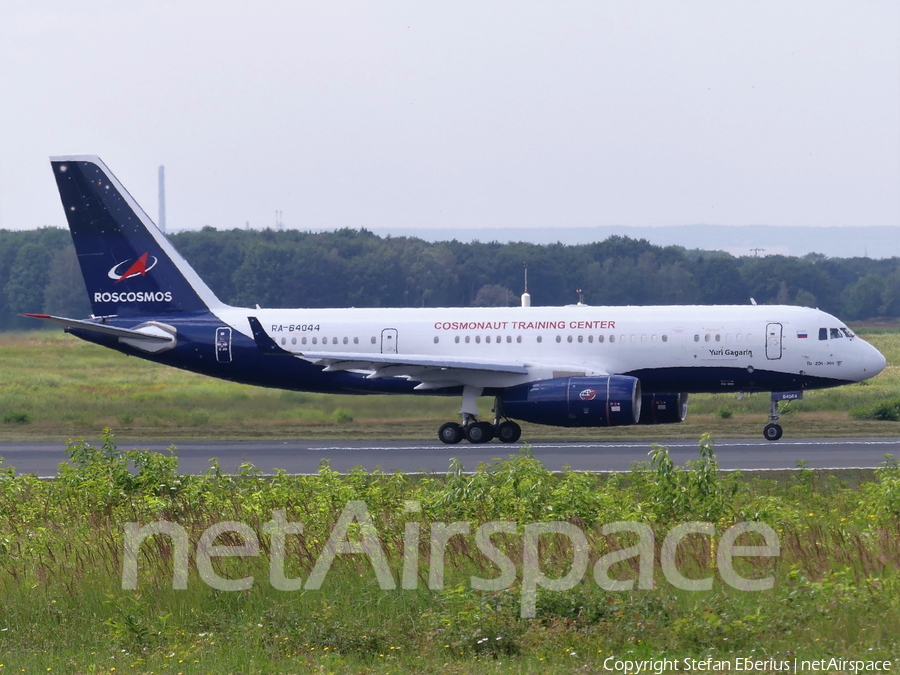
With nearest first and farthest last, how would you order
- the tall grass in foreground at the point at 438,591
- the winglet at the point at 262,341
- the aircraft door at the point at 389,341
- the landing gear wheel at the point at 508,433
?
the tall grass in foreground at the point at 438,591 < the winglet at the point at 262,341 < the landing gear wheel at the point at 508,433 < the aircraft door at the point at 389,341

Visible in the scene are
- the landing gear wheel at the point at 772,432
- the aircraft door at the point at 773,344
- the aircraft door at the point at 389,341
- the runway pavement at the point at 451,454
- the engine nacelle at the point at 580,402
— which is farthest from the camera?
the aircraft door at the point at 389,341

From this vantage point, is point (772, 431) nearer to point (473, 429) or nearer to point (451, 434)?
point (473, 429)

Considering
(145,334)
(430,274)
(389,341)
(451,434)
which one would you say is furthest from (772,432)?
(430,274)

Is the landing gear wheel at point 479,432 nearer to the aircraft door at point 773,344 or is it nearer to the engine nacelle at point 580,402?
the engine nacelle at point 580,402

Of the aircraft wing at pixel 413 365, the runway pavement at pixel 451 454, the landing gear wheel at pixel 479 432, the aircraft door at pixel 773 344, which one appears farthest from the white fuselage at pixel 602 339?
the runway pavement at pixel 451 454

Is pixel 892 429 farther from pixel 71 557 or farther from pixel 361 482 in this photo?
pixel 71 557

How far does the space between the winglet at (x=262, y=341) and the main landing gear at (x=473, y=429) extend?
4.30 metres

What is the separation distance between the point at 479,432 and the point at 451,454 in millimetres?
3129

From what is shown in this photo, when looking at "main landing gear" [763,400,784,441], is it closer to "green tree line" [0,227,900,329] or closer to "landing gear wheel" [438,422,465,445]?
"landing gear wheel" [438,422,465,445]

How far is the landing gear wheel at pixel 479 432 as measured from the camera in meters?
29.2

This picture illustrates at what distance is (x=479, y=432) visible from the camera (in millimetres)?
29297

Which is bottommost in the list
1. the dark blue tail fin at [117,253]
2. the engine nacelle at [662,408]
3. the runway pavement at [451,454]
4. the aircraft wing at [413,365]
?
the runway pavement at [451,454]

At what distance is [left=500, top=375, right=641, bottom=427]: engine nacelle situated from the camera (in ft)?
89.1

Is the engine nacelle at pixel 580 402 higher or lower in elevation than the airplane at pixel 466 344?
lower
